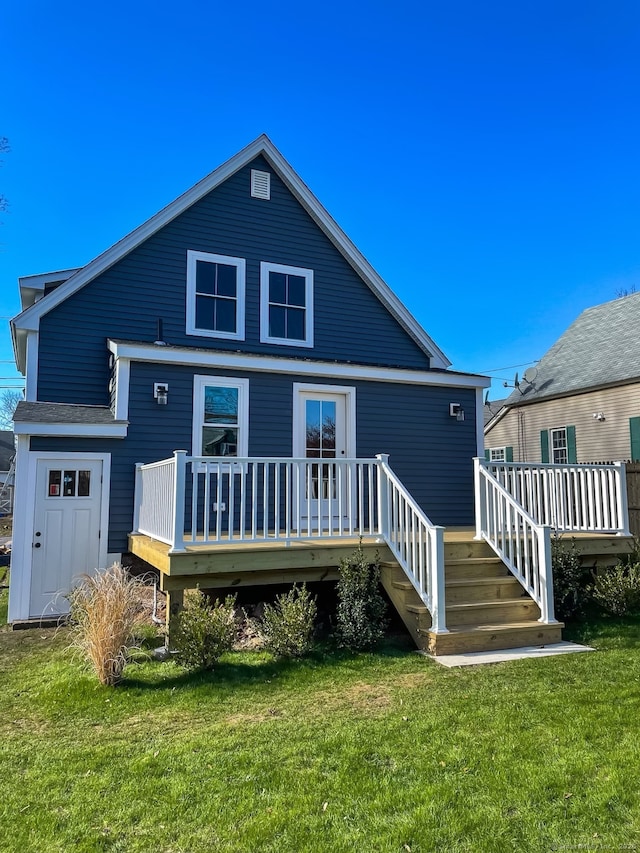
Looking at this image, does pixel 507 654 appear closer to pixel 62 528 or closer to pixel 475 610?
pixel 475 610

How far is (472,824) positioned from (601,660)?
11.0 ft

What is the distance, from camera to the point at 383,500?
6.71 m

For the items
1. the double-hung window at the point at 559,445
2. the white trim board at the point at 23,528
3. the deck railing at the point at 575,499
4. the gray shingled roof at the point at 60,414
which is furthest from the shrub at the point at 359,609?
the double-hung window at the point at 559,445

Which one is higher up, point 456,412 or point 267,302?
point 267,302

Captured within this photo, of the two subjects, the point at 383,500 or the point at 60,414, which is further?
the point at 60,414

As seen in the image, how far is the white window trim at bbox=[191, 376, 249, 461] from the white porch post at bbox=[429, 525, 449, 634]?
3.75 metres

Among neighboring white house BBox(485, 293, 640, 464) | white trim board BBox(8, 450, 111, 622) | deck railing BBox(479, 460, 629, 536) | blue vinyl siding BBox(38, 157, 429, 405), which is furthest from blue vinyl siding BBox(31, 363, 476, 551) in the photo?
neighboring white house BBox(485, 293, 640, 464)

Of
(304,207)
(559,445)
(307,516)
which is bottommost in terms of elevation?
(307,516)

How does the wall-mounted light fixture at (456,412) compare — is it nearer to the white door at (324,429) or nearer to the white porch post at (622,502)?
the white door at (324,429)

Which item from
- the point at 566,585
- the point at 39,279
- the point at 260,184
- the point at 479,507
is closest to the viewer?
the point at 566,585

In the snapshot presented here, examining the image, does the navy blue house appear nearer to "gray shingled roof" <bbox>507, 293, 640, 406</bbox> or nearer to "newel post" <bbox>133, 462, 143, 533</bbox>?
"newel post" <bbox>133, 462, 143, 533</bbox>

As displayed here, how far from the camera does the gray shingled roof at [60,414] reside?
7930 mm

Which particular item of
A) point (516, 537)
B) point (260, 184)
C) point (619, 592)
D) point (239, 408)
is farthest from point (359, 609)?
point (260, 184)

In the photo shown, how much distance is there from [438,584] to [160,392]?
493 cm
